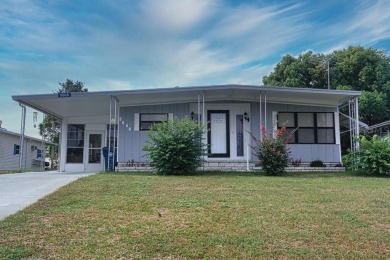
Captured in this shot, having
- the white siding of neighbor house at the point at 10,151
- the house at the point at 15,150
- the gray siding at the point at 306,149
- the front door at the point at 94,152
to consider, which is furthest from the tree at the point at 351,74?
the white siding of neighbor house at the point at 10,151

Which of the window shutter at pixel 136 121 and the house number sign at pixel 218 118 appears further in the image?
the house number sign at pixel 218 118

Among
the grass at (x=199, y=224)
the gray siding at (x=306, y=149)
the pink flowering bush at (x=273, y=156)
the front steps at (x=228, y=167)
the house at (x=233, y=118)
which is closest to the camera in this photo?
the grass at (x=199, y=224)

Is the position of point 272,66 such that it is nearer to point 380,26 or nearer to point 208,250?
point 380,26

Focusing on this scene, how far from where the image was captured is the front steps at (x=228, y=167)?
12656mm

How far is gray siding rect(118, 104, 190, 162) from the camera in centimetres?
1340

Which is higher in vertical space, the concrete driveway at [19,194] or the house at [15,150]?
the house at [15,150]

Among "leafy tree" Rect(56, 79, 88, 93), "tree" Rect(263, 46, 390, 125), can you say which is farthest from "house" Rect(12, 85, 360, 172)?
"leafy tree" Rect(56, 79, 88, 93)

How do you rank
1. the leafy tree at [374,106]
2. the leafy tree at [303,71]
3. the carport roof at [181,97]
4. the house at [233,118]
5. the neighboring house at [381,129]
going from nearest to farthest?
the carport roof at [181,97]
the house at [233,118]
the neighboring house at [381,129]
the leafy tree at [374,106]
the leafy tree at [303,71]

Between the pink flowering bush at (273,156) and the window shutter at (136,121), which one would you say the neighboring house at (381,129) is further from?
the window shutter at (136,121)

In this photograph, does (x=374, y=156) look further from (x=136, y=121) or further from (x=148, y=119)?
(x=136, y=121)

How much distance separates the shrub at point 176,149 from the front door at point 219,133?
2.41 metres

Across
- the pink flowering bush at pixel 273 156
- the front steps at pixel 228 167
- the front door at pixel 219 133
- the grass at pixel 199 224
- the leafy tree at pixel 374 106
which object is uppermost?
the leafy tree at pixel 374 106

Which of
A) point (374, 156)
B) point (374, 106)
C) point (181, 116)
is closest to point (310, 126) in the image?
point (374, 156)

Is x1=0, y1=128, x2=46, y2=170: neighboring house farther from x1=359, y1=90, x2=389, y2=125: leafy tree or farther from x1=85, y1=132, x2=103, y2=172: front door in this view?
x1=359, y1=90, x2=389, y2=125: leafy tree
